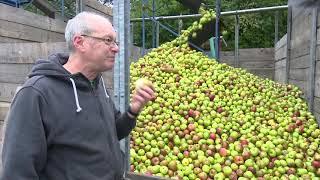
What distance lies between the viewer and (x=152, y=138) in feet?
16.0

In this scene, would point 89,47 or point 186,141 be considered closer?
point 89,47

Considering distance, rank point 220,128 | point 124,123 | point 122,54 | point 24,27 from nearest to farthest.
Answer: point 124,123
point 122,54
point 220,128
point 24,27

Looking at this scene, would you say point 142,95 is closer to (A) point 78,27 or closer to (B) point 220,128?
(A) point 78,27

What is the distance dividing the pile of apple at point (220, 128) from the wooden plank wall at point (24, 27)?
1.55 m

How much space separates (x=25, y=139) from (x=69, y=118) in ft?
0.75

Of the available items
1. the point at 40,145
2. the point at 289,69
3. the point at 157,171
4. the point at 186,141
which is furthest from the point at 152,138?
the point at 289,69

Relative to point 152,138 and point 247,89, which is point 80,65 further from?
point 247,89

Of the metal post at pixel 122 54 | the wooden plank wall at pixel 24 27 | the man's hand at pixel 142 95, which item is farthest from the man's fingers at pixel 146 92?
the wooden plank wall at pixel 24 27

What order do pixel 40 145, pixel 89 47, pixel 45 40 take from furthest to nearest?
pixel 45 40, pixel 89 47, pixel 40 145

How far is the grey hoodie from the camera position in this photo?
1.77 meters

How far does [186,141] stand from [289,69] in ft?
12.4

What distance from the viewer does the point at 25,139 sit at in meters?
1.77

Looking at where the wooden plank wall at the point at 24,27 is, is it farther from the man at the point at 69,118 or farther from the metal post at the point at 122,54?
the man at the point at 69,118

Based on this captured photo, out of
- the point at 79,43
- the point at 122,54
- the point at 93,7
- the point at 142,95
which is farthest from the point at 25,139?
the point at 93,7
